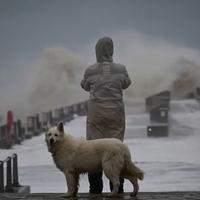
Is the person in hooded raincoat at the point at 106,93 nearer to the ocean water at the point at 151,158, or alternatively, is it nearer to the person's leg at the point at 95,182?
the person's leg at the point at 95,182

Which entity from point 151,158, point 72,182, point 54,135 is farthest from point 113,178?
point 151,158

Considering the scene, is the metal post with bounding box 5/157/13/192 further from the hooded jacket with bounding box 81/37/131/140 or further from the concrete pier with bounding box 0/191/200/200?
the hooded jacket with bounding box 81/37/131/140

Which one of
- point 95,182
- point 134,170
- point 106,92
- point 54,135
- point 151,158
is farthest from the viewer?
point 151,158

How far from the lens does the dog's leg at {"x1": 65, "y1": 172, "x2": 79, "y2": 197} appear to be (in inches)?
360

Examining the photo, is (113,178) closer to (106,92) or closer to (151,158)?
(106,92)

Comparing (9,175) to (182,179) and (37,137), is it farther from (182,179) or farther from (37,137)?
(37,137)

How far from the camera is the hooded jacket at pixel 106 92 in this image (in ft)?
31.3

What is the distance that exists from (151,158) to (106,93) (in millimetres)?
9326

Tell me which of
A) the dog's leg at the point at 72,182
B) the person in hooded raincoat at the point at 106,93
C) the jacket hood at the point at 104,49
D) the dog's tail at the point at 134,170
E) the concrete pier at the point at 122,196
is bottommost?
the concrete pier at the point at 122,196

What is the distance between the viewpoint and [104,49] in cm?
956

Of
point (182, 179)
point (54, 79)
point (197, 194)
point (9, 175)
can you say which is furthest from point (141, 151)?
point (54, 79)

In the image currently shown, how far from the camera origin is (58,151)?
360 inches

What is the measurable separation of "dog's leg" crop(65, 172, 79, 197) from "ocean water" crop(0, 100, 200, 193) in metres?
3.09

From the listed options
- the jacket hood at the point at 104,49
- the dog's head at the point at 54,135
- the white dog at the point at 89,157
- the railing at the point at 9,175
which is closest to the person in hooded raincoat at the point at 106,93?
the jacket hood at the point at 104,49
